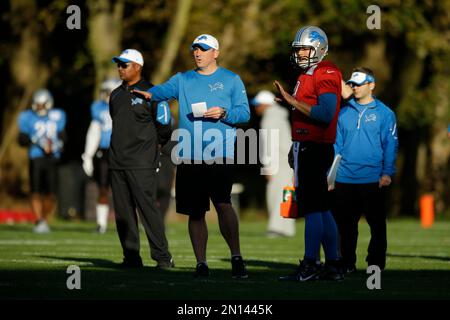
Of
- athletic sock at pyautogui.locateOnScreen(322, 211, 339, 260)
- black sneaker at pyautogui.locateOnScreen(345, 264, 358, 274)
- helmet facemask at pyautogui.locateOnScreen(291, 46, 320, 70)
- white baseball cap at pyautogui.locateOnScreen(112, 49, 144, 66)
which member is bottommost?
black sneaker at pyautogui.locateOnScreen(345, 264, 358, 274)

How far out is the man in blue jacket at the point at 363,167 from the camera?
1380cm

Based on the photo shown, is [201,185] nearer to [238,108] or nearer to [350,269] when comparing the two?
[238,108]

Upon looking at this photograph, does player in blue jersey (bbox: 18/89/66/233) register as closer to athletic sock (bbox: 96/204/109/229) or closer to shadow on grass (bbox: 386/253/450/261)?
athletic sock (bbox: 96/204/109/229)

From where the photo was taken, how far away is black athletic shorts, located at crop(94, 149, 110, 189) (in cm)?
2175

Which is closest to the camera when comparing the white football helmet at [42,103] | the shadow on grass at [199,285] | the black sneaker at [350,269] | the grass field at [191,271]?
the shadow on grass at [199,285]

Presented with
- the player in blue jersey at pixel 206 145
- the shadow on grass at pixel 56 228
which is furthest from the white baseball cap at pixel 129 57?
the shadow on grass at pixel 56 228

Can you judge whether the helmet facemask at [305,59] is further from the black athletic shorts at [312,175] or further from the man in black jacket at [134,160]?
the man in black jacket at [134,160]

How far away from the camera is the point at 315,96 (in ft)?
40.2

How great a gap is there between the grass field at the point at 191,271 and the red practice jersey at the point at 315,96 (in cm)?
133

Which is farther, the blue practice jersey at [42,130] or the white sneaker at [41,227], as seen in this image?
the blue practice jersey at [42,130]

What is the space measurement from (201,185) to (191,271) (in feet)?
3.73

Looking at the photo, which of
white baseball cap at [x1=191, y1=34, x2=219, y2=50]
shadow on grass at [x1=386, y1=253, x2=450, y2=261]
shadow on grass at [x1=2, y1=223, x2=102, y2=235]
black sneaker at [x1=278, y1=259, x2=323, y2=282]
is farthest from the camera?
shadow on grass at [x1=2, y1=223, x2=102, y2=235]

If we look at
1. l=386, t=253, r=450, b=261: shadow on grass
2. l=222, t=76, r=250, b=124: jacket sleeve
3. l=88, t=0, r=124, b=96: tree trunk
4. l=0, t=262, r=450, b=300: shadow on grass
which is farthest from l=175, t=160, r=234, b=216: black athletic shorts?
l=88, t=0, r=124, b=96: tree trunk
